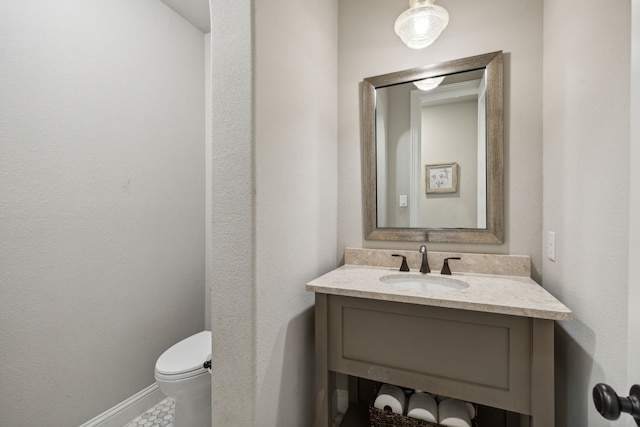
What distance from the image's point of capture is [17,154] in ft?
4.28

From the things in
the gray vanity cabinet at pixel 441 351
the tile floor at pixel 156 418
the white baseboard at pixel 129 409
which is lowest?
the tile floor at pixel 156 418

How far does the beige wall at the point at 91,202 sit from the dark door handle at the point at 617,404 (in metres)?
2.04

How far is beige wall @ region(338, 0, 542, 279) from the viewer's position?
141 centimetres

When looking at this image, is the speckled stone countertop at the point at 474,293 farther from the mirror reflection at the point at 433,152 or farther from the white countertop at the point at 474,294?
the mirror reflection at the point at 433,152

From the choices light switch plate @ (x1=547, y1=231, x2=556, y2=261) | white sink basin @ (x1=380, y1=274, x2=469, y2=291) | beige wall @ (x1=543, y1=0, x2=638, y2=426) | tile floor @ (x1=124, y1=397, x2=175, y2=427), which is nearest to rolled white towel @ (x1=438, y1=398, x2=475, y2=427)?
beige wall @ (x1=543, y1=0, x2=638, y2=426)

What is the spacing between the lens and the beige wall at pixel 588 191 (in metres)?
0.78

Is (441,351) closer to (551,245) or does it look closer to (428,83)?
(551,245)

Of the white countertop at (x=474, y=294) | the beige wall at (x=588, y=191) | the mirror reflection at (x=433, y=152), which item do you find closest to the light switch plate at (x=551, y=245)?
the beige wall at (x=588, y=191)

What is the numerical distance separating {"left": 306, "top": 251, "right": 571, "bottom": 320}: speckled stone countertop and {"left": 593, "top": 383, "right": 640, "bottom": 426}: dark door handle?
0.49 m

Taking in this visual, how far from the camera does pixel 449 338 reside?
1.09m

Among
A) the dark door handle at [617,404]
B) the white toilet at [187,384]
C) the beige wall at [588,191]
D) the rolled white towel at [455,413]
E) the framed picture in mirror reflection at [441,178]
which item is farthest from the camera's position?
the framed picture in mirror reflection at [441,178]

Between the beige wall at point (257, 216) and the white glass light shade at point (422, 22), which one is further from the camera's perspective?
the white glass light shade at point (422, 22)

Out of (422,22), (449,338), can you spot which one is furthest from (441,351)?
(422,22)

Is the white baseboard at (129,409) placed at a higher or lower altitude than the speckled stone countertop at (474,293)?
lower
